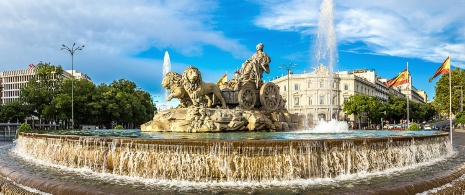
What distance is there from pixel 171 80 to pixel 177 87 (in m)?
0.64

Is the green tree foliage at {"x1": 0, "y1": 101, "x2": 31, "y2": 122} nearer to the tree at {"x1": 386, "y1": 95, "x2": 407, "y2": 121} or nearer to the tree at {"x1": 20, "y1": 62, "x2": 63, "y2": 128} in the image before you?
the tree at {"x1": 20, "y1": 62, "x2": 63, "y2": 128}

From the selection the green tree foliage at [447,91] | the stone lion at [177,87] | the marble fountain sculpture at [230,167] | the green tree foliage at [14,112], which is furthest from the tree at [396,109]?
the marble fountain sculpture at [230,167]

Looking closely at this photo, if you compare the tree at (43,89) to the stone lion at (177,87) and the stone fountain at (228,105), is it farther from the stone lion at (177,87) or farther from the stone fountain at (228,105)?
the stone fountain at (228,105)

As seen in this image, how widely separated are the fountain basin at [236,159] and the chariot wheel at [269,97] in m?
9.55

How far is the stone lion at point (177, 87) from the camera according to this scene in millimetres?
20250

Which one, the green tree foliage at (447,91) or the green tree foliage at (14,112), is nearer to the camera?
the green tree foliage at (14,112)

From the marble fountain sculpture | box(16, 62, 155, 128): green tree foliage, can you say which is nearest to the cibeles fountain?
the marble fountain sculpture

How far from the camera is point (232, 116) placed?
765 inches

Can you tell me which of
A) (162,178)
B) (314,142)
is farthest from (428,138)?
(162,178)

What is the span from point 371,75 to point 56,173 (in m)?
120

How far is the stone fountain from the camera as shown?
19.1 metres

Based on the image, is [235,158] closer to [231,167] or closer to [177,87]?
[231,167]

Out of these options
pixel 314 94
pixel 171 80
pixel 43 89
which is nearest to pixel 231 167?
pixel 171 80

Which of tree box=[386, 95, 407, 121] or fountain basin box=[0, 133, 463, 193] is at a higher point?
tree box=[386, 95, 407, 121]
